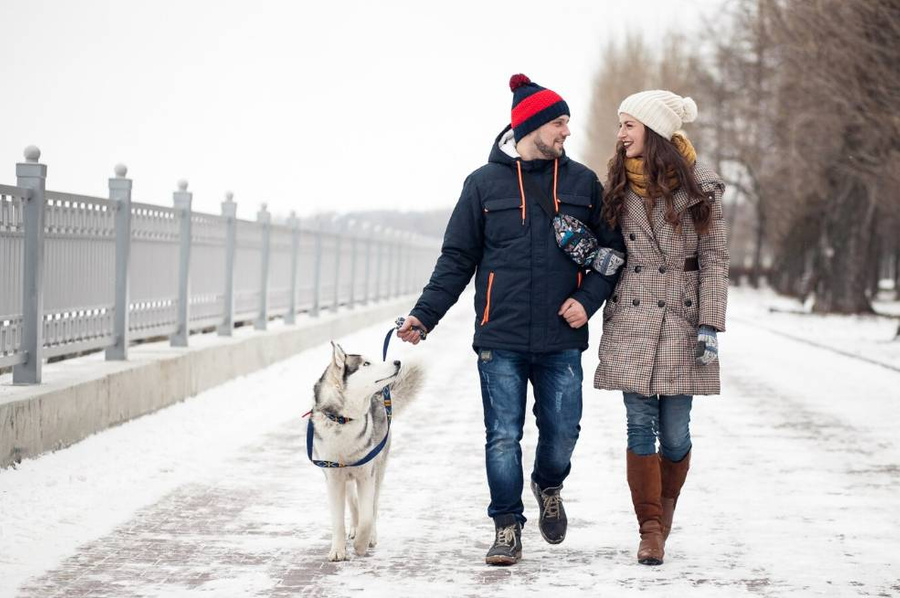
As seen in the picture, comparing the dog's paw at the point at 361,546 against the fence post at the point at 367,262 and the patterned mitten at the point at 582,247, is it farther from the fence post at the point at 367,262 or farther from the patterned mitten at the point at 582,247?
the fence post at the point at 367,262

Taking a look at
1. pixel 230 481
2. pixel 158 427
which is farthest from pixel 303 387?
pixel 230 481

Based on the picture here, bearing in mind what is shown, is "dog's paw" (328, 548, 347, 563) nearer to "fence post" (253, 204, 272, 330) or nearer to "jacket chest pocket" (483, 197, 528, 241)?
"jacket chest pocket" (483, 197, 528, 241)

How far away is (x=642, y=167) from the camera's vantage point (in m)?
6.42

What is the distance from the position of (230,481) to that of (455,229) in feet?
10.1

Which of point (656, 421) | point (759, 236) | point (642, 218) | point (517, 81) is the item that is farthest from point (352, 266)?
point (759, 236)

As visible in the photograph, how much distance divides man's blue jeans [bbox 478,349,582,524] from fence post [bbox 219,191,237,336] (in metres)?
10.7

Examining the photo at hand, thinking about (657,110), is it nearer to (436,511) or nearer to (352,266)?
(436,511)

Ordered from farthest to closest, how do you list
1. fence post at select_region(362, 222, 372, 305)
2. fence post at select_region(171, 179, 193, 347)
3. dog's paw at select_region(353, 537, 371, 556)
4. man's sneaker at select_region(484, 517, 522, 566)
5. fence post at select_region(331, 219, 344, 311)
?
fence post at select_region(362, 222, 372, 305)
fence post at select_region(331, 219, 344, 311)
fence post at select_region(171, 179, 193, 347)
dog's paw at select_region(353, 537, 371, 556)
man's sneaker at select_region(484, 517, 522, 566)

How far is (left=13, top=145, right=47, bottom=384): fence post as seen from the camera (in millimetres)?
9805

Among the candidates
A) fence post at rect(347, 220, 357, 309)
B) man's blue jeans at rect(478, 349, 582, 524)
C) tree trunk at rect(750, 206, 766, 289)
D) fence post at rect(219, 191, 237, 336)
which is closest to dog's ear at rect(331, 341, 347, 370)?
man's blue jeans at rect(478, 349, 582, 524)

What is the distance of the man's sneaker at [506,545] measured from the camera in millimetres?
6266

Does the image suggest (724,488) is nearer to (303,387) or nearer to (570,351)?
(570,351)

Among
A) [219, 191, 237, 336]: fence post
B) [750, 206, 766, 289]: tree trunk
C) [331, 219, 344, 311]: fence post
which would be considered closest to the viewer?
[219, 191, 237, 336]: fence post

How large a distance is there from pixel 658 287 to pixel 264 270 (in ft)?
44.9
